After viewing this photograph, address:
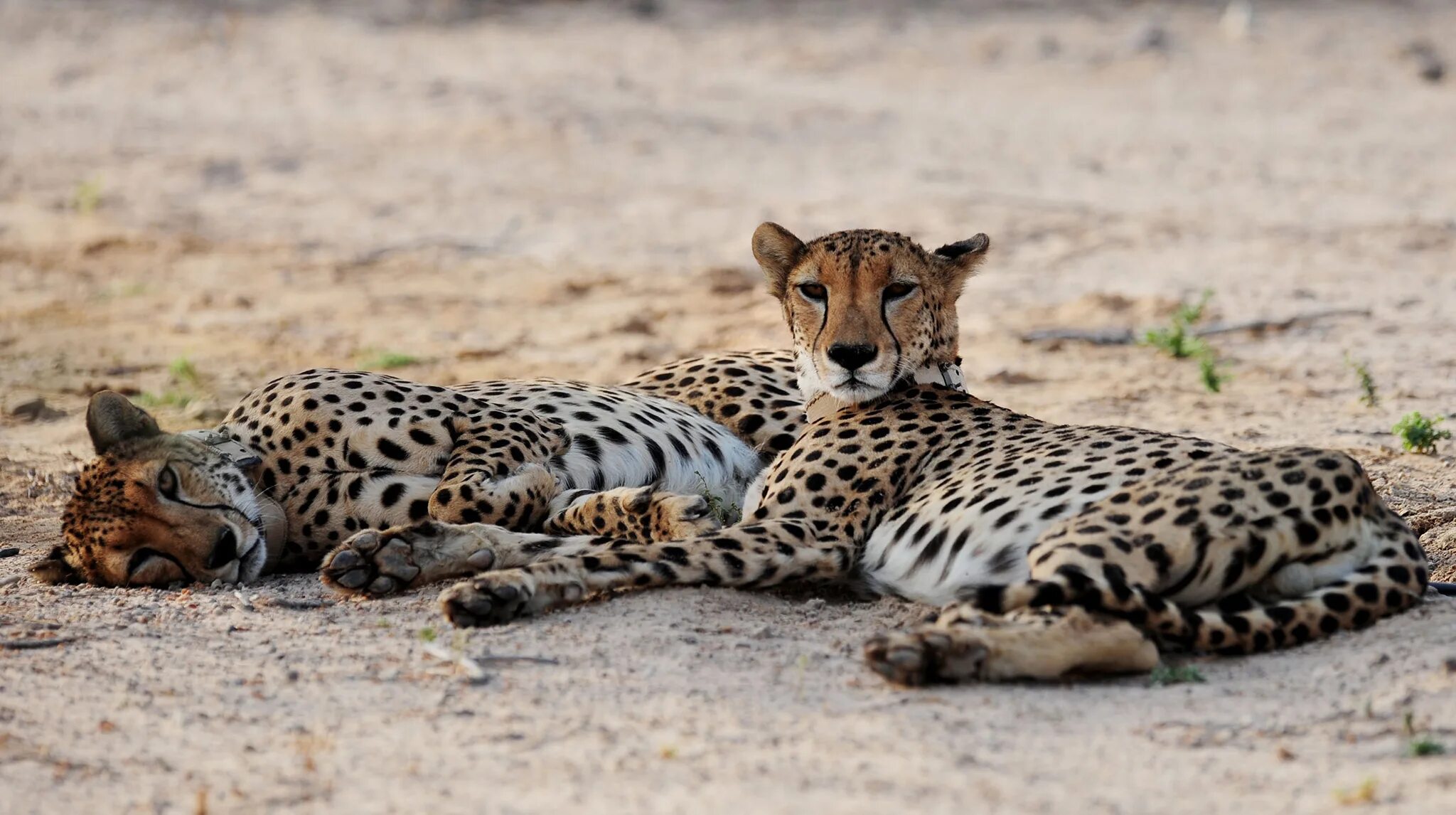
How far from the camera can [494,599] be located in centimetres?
427

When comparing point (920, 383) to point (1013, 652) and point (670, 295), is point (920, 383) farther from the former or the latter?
point (670, 295)

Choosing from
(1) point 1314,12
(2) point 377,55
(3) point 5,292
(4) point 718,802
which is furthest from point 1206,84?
(4) point 718,802

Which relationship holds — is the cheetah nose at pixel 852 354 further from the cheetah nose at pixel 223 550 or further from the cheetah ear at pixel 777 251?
the cheetah nose at pixel 223 550

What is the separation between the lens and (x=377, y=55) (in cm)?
1555

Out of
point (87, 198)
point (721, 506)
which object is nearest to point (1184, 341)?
point (721, 506)

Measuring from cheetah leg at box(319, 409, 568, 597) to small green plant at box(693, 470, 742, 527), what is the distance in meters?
0.49

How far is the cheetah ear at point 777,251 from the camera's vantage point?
18.1ft

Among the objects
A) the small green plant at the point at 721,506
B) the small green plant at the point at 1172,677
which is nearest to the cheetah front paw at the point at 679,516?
the small green plant at the point at 721,506

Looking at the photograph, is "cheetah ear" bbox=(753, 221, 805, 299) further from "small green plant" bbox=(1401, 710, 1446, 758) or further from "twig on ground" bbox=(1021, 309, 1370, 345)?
"twig on ground" bbox=(1021, 309, 1370, 345)

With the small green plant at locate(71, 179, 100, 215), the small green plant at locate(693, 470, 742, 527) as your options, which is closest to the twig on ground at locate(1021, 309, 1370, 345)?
the small green plant at locate(693, 470, 742, 527)

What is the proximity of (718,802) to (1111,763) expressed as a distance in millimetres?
766

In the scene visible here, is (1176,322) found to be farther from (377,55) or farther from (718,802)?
(377,55)

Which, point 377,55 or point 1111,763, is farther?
point 377,55

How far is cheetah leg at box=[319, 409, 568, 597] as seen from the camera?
15.4 ft
